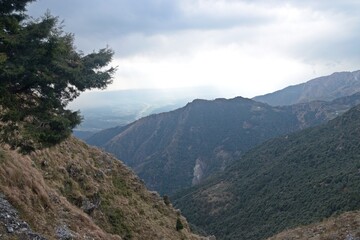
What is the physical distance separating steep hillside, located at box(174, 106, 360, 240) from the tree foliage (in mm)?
63156

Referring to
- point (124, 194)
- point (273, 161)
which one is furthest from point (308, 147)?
point (124, 194)

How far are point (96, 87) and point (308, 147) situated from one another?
5689 inches

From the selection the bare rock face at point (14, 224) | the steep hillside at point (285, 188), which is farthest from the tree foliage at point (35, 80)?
the steep hillside at point (285, 188)

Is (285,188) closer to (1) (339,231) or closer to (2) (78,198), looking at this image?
(1) (339,231)

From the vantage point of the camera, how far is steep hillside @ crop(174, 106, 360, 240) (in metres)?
88.8

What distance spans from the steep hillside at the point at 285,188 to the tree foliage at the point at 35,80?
207 feet

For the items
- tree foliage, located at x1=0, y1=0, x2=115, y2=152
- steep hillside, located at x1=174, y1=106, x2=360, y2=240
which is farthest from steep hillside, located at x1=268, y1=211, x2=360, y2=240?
steep hillside, located at x1=174, y1=106, x2=360, y2=240

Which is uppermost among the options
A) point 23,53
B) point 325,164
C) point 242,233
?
point 23,53

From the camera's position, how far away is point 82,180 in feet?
103

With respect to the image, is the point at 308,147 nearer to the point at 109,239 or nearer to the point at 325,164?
the point at 325,164

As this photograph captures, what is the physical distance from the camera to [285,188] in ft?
402

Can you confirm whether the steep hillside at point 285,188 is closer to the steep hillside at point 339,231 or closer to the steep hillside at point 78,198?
the steep hillside at point 339,231

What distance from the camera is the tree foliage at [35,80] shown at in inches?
594

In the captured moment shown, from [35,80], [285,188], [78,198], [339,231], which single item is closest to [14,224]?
[35,80]
